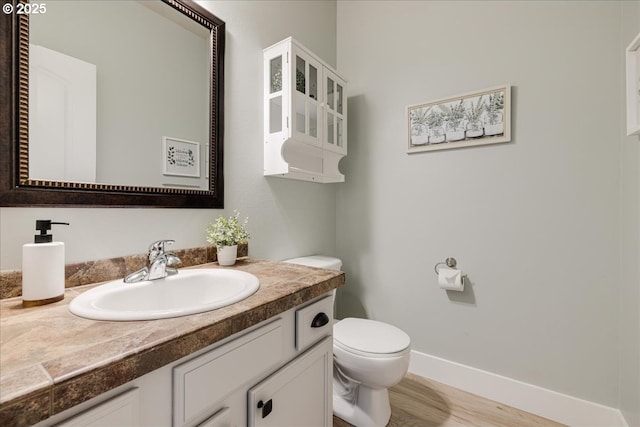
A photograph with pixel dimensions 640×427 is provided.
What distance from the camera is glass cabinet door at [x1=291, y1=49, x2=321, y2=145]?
154cm

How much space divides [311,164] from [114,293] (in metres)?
1.25

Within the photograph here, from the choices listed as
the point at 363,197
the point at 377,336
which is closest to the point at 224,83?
the point at 363,197

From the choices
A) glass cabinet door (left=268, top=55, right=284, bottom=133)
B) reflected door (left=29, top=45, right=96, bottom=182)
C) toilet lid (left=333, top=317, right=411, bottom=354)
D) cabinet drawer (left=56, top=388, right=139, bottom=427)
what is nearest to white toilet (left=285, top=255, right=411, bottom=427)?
toilet lid (left=333, top=317, right=411, bottom=354)

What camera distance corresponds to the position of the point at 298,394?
2.97 feet

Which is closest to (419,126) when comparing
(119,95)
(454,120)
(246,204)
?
(454,120)

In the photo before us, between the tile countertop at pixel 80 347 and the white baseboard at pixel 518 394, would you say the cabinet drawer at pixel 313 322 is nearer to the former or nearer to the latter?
the tile countertop at pixel 80 347

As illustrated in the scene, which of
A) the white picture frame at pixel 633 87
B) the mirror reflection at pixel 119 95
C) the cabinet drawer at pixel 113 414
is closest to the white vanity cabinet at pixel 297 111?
the mirror reflection at pixel 119 95

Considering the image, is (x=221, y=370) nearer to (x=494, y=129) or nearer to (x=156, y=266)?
(x=156, y=266)

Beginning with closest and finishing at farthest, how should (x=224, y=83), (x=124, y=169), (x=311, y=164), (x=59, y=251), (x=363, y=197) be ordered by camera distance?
(x=59, y=251)
(x=124, y=169)
(x=224, y=83)
(x=311, y=164)
(x=363, y=197)

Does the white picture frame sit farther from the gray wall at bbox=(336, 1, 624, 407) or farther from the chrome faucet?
the chrome faucet

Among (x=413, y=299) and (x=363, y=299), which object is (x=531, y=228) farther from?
(x=363, y=299)

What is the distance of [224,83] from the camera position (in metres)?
1.37

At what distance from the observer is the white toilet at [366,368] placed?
4.29 feet

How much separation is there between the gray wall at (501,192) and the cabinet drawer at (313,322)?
41.0 inches
